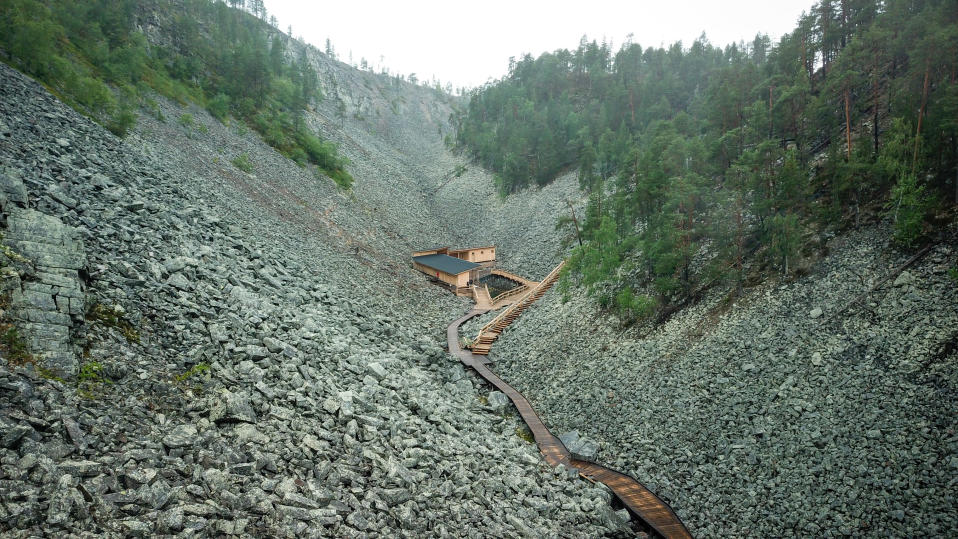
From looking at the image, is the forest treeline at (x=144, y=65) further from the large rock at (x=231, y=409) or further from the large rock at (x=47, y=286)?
the large rock at (x=231, y=409)

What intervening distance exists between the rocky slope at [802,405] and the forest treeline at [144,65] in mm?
36590

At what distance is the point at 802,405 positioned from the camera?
14.6 meters

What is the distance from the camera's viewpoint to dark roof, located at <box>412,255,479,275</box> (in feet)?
143

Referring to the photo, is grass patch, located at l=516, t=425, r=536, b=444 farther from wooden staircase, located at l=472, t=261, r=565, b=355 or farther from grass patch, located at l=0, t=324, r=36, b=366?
grass patch, located at l=0, t=324, r=36, b=366

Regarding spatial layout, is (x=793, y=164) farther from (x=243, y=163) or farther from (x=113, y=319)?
(x=243, y=163)

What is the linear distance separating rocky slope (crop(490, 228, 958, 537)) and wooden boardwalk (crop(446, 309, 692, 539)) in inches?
16.8

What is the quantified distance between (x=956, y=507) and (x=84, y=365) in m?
21.2

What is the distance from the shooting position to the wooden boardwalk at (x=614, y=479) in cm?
1405

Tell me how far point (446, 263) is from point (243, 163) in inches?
868

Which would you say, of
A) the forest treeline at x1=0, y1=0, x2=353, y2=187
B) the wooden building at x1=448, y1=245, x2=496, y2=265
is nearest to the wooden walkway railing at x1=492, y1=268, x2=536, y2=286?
the wooden building at x1=448, y1=245, x2=496, y2=265

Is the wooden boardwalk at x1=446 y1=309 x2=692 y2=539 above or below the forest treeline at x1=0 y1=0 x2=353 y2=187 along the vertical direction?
below

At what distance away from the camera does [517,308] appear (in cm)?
3553

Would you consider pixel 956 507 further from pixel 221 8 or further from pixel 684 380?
pixel 221 8

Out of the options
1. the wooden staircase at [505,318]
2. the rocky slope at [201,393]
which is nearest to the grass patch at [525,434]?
the rocky slope at [201,393]
